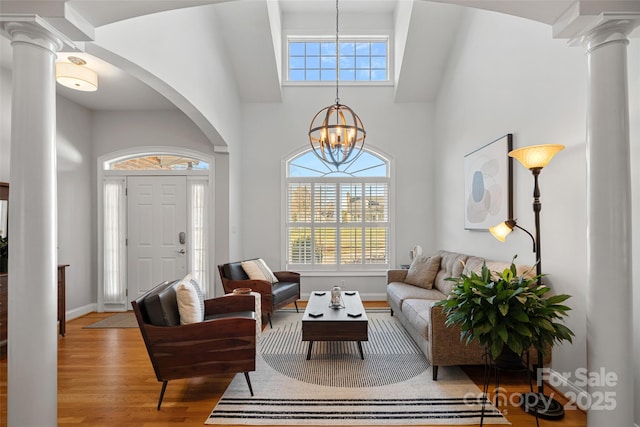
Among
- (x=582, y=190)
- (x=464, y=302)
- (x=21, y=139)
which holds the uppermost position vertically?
(x=21, y=139)

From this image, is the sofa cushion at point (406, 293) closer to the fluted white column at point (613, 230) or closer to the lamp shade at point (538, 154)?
the lamp shade at point (538, 154)

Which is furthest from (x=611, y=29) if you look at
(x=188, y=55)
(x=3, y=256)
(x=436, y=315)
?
(x=3, y=256)

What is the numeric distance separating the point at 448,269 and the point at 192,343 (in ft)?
10.4

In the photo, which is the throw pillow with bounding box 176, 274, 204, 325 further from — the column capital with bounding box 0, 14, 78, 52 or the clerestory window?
the clerestory window

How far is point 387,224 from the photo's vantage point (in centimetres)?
595

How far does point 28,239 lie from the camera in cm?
189

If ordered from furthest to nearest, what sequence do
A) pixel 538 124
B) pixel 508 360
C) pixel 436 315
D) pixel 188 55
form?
1. pixel 188 55
2. pixel 538 124
3. pixel 436 315
4. pixel 508 360

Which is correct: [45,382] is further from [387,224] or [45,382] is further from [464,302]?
[387,224]

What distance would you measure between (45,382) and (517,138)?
13.5 ft

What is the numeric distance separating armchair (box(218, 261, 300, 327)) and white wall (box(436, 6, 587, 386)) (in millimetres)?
2409

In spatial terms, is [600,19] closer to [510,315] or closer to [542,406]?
[510,315]

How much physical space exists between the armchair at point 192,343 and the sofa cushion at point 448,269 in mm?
2492

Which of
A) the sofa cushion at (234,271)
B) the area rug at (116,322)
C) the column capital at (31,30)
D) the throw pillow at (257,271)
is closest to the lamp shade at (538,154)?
the column capital at (31,30)

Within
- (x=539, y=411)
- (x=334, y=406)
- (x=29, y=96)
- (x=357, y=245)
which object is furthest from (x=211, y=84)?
(x=539, y=411)
